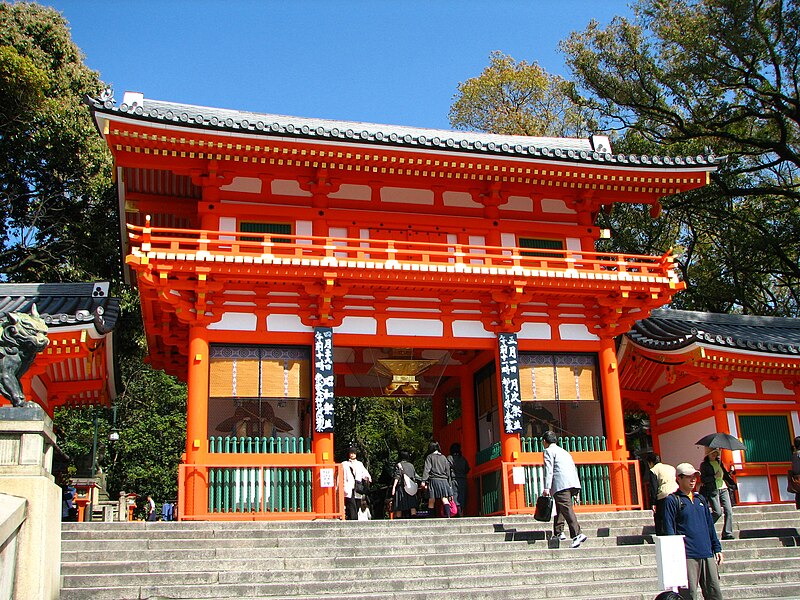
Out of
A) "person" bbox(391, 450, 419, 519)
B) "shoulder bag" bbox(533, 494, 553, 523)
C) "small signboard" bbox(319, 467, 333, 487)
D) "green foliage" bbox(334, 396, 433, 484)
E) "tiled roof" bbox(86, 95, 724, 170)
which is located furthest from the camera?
"green foliage" bbox(334, 396, 433, 484)

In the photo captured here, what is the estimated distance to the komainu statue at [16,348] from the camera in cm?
832

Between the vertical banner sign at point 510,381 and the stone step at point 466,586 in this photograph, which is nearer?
the stone step at point 466,586

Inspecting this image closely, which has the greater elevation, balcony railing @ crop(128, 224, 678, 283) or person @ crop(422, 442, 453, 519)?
balcony railing @ crop(128, 224, 678, 283)

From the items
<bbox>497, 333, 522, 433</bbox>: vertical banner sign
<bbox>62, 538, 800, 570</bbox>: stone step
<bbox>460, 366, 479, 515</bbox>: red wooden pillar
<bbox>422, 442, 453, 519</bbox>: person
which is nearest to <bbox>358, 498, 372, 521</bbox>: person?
<bbox>422, 442, 453, 519</bbox>: person

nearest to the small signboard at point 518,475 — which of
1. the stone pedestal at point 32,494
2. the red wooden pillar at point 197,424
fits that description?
the red wooden pillar at point 197,424

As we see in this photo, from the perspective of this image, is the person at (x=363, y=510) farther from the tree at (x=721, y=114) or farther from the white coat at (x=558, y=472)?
the tree at (x=721, y=114)

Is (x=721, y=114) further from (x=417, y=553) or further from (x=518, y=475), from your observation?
(x=417, y=553)

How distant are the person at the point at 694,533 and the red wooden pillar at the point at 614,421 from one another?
7.49 metres

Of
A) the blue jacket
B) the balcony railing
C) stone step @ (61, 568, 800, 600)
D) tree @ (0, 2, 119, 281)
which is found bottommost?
stone step @ (61, 568, 800, 600)

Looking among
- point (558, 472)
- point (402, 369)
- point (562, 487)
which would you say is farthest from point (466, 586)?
point (402, 369)

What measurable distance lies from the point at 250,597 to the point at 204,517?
15.0 feet

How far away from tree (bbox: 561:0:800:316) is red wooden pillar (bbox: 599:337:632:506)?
1326 cm

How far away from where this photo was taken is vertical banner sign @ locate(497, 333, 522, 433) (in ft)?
47.5

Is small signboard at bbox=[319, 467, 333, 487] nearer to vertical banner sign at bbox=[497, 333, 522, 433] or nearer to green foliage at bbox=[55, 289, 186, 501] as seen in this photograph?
vertical banner sign at bbox=[497, 333, 522, 433]
